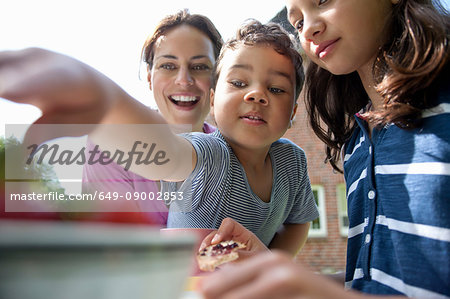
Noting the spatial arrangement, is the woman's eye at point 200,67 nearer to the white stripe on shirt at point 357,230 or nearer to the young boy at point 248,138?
the young boy at point 248,138

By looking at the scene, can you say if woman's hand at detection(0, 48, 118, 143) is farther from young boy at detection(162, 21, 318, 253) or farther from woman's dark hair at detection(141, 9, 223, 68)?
woman's dark hair at detection(141, 9, 223, 68)

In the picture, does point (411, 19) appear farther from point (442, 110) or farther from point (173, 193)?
point (173, 193)

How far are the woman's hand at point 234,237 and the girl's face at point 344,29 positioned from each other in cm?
31

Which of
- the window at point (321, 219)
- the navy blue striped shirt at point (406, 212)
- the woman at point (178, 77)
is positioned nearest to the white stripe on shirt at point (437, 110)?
the navy blue striped shirt at point (406, 212)

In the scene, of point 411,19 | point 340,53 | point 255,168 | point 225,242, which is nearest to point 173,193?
point 255,168

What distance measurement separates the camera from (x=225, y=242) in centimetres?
44

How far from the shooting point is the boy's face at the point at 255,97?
0.69 meters

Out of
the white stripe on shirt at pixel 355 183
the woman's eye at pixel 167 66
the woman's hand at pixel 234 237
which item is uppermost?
the woman's eye at pixel 167 66

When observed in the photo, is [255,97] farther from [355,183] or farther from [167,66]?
[167,66]

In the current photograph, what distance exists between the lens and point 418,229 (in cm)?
45

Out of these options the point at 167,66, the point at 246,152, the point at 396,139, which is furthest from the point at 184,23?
the point at 396,139

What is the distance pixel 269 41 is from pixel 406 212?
44 cm

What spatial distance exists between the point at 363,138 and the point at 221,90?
0.30 metres

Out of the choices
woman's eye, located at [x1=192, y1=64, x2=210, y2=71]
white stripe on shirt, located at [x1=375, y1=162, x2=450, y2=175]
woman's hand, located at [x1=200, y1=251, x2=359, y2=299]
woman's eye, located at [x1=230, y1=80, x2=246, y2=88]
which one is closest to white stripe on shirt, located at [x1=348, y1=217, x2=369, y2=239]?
white stripe on shirt, located at [x1=375, y1=162, x2=450, y2=175]
